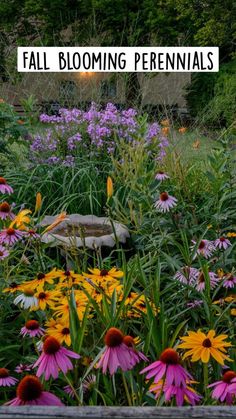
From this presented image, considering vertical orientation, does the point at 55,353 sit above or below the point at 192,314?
above

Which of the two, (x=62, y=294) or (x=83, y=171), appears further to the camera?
(x=83, y=171)

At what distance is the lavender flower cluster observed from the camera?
437 cm

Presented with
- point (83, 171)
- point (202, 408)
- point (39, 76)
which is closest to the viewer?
point (202, 408)

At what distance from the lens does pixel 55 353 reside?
1.13 metres

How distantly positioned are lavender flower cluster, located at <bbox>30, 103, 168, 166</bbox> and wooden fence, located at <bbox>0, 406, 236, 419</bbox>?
353cm

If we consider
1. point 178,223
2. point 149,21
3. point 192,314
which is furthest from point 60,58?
point 149,21

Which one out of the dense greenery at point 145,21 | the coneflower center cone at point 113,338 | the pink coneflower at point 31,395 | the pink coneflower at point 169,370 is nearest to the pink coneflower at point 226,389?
the pink coneflower at point 169,370

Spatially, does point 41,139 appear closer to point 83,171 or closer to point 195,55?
point 83,171

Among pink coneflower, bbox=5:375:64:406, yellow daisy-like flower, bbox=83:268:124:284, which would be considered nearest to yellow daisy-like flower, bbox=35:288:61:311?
yellow daisy-like flower, bbox=83:268:124:284

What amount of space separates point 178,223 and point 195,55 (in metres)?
4.88

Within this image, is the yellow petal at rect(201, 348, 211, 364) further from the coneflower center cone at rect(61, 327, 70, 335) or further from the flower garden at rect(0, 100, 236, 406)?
the coneflower center cone at rect(61, 327, 70, 335)

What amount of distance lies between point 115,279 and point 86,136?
2808 mm

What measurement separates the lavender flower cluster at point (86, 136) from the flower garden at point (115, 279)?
0.4 inches

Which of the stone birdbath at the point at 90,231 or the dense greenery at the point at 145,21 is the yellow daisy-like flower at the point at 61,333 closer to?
the stone birdbath at the point at 90,231
